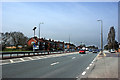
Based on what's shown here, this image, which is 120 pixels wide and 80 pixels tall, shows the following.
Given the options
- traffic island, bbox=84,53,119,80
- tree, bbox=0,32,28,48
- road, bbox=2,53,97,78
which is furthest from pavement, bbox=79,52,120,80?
tree, bbox=0,32,28,48

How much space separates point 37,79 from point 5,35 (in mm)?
78709

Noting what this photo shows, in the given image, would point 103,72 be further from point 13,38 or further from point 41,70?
point 13,38

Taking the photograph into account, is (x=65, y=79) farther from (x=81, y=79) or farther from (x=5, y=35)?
(x=5, y=35)

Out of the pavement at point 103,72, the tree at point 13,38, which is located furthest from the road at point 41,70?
the tree at point 13,38

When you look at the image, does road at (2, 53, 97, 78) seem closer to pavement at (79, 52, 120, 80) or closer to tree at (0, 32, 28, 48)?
pavement at (79, 52, 120, 80)

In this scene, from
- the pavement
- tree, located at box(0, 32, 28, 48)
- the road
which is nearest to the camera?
the pavement

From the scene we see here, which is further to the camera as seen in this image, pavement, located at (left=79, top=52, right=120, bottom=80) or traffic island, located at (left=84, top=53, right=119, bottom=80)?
traffic island, located at (left=84, top=53, right=119, bottom=80)

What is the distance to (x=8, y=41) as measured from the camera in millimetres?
82250

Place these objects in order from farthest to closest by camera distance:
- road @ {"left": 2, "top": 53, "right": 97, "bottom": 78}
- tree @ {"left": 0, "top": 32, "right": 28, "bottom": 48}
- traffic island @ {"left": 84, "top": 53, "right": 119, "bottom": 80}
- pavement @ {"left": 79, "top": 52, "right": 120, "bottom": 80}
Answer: tree @ {"left": 0, "top": 32, "right": 28, "bottom": 48}, road @ {"left": 2, "top": 53, "right": 97, "bottom": 78}, traffic island @ {"left": 84, "top": 53, "right": 119, "bottom": 80}, pavement @ {"left": 79, "top": 52, "right": 120, "bottom": 80}

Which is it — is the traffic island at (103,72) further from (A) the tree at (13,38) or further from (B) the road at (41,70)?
(A) the tree at (13,38)

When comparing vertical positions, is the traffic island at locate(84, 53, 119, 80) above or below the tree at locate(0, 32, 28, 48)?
below

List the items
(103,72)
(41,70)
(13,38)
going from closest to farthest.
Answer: (103,72) < (41,70) < (13,38)

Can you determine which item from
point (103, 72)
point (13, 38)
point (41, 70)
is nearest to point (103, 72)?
point (103, 72)

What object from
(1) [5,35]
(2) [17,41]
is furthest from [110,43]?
(1) [5,35]
